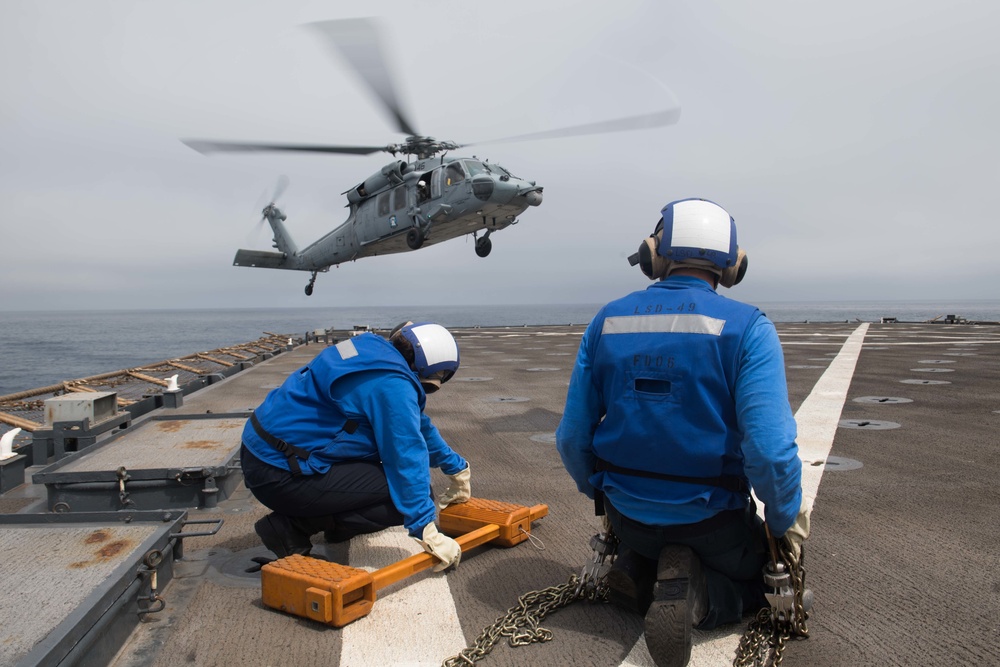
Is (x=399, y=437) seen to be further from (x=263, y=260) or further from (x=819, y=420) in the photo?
(x=263, y=260)

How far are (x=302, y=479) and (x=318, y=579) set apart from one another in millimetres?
637

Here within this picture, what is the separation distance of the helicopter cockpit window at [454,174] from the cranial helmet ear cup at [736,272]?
15.6m

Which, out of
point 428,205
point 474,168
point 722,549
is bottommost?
point 722,549

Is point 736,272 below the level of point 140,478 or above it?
above

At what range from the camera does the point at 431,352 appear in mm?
3693

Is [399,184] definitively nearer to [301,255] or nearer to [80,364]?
[301,255]

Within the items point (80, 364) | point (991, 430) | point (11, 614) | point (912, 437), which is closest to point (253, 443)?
point (11, 614)

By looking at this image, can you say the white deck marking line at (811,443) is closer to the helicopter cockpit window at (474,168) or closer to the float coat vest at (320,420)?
the float coat vest at (320,420)

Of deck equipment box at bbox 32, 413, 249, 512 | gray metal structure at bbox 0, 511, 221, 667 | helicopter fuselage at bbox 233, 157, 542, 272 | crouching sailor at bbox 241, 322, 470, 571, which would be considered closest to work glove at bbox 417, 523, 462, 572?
crouching sailor at bbox 241, 322, 470, 571

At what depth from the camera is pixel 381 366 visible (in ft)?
11.4

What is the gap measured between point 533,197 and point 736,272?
15.6m

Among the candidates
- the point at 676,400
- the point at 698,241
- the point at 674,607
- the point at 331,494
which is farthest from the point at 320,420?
the point at 698,241

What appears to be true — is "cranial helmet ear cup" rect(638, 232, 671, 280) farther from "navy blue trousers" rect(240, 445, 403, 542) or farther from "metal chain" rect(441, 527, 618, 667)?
"navy blue trousers" rect(240, 445, 403, 542)

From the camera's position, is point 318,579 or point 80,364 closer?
point 318,579
